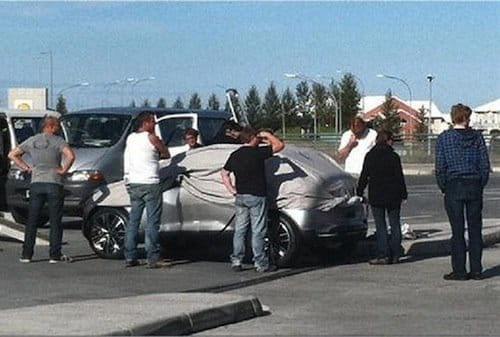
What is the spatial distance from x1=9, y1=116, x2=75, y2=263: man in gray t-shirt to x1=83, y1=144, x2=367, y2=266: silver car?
64cm

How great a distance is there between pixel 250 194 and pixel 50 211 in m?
2.59

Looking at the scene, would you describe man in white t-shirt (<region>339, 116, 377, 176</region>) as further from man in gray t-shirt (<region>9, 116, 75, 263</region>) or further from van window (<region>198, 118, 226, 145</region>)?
van window (<region>198, 118, 226, 145</region>)

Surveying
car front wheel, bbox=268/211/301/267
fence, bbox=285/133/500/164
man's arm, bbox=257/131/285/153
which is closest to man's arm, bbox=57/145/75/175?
man's arm, bbox=257/131/285/153

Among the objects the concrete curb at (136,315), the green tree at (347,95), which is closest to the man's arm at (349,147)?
the concrete curb at (136,315)

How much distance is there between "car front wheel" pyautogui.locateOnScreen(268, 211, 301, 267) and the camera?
14.1 m

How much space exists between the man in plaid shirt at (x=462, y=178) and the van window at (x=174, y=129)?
6.69m

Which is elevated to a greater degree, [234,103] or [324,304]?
[234,103]

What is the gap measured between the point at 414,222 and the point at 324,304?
9.49m

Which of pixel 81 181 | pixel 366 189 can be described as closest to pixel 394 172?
pixel 366 189

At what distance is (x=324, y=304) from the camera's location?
11500 mm

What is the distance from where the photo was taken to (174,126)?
19.3m

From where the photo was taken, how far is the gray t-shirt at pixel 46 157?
14469 mm

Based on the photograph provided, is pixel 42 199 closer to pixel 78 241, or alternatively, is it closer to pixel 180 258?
pixel 180 258

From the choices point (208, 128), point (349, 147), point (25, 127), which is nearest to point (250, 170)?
point (349, 147)
